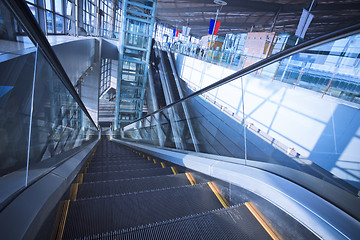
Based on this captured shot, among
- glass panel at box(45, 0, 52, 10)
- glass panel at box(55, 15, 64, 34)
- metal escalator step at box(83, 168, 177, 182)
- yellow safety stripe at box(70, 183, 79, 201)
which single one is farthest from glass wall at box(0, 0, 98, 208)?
glass panel at box(55, 15, 64, 34)

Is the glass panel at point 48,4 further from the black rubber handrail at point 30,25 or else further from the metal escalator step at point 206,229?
the metal escalator step at point 206,229

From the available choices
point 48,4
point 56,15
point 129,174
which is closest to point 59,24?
point 56,15

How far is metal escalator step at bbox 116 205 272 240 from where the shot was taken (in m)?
1.07

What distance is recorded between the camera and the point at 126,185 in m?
1.95

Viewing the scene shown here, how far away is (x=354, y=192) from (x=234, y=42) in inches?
1139

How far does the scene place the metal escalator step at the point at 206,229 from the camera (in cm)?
107

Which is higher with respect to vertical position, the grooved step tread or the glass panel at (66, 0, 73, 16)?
the glass panel at (66, 0, 73, 16)

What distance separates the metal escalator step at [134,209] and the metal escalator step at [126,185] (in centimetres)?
36

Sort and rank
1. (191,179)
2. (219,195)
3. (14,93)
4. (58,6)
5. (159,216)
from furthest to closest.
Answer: (58,6)
(191,179)
(219,195)
(159,216)
(14,93)

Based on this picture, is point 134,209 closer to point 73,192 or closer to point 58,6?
point 73,192

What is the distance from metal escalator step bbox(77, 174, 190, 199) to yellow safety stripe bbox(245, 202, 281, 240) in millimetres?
853

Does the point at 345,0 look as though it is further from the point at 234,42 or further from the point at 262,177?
the point at 234,42

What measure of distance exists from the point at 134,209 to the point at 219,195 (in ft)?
2.44

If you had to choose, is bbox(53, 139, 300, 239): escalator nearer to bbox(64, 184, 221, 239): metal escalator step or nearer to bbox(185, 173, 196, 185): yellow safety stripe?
bbox(64, 184, 221, 239): metal escalator step
